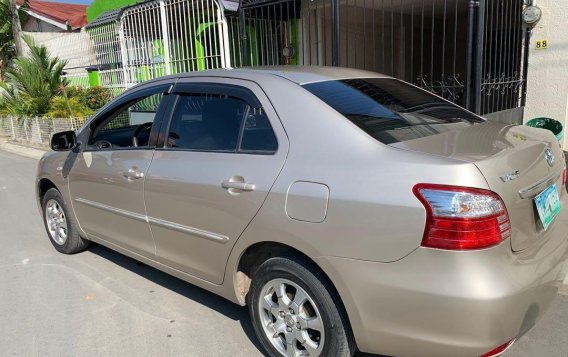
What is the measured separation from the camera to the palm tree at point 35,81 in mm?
13070

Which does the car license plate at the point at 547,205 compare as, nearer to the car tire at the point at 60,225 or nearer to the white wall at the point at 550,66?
the car tire at the point at 60,225

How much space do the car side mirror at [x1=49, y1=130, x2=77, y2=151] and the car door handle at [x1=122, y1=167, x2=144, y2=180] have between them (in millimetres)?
1009

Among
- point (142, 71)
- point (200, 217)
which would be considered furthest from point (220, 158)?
point (142, 71)

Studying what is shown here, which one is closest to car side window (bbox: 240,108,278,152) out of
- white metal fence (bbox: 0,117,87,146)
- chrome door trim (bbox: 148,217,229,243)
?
chrome door trim (bbox: 148,217,229,243)

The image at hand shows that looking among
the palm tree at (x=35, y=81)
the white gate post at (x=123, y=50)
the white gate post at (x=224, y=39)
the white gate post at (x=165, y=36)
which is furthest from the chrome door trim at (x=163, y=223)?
the palm tree at (x=35, y=81)

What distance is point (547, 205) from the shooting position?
2.43 metres

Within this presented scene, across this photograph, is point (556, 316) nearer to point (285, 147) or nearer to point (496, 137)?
point (496, 137)

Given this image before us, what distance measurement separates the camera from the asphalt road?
120 inches

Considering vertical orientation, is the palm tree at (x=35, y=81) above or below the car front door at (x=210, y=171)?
above

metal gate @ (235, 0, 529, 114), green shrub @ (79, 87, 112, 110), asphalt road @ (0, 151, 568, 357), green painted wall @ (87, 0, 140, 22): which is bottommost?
asphalt road @ (0, 151, 568, 357)

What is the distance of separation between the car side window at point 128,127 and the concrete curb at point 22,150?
806 centimetres

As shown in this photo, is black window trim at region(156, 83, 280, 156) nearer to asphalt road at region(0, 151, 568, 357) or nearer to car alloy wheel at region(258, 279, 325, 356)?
car alloy wheel at region(258, 279, 325, 356)

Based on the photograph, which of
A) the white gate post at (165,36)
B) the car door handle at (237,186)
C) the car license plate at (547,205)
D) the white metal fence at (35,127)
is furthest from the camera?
the white metal fence at (35,127)

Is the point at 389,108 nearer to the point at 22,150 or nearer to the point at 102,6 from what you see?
the point at 22,150
